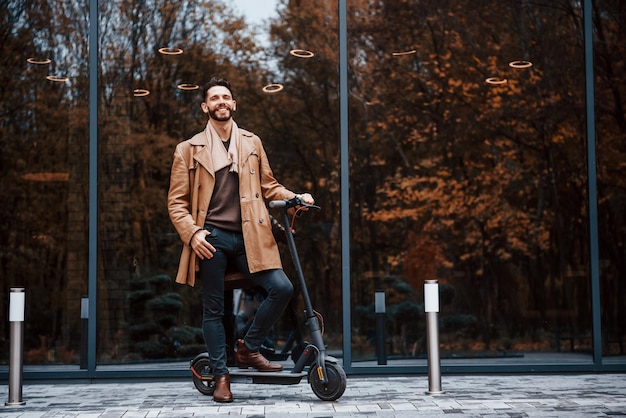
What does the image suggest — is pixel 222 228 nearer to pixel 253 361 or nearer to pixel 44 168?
pixel 253 361

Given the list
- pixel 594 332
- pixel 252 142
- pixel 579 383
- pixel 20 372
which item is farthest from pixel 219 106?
pixel 594 332

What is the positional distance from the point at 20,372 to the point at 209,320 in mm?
1294

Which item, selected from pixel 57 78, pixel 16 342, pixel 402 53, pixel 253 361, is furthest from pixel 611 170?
pixel 16 342

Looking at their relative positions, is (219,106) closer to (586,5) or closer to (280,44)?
(280,44)

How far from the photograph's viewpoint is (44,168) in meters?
7.97

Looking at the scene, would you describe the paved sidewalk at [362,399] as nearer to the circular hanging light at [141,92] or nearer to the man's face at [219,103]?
the man's face at [219,103]

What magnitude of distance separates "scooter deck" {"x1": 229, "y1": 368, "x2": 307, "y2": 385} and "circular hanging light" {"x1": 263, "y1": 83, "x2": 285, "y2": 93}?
3081mm

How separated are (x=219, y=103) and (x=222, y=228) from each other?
2.65ft

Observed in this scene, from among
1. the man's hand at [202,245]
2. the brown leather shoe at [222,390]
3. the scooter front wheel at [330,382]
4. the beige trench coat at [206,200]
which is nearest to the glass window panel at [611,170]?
the scooter front wheel at [330,382]

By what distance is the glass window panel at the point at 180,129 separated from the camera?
7.82m

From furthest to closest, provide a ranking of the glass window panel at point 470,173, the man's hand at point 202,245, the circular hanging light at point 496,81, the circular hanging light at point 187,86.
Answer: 1. the circular hanging light at point 496,81
2. the circular hanging light at point 187,86
3. the glass window panel at point 470,173
4. the man's hand at point 202,245

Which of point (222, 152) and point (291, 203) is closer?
point (291, 203)

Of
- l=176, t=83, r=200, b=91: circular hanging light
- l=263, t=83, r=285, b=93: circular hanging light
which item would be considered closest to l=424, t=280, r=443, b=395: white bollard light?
l=263, t=83, r=285, b=93: circular hanging light

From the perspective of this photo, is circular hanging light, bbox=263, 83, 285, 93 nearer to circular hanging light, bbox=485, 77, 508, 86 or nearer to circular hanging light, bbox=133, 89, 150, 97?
circular hanging light, bbox=133, 89, 150, 97
